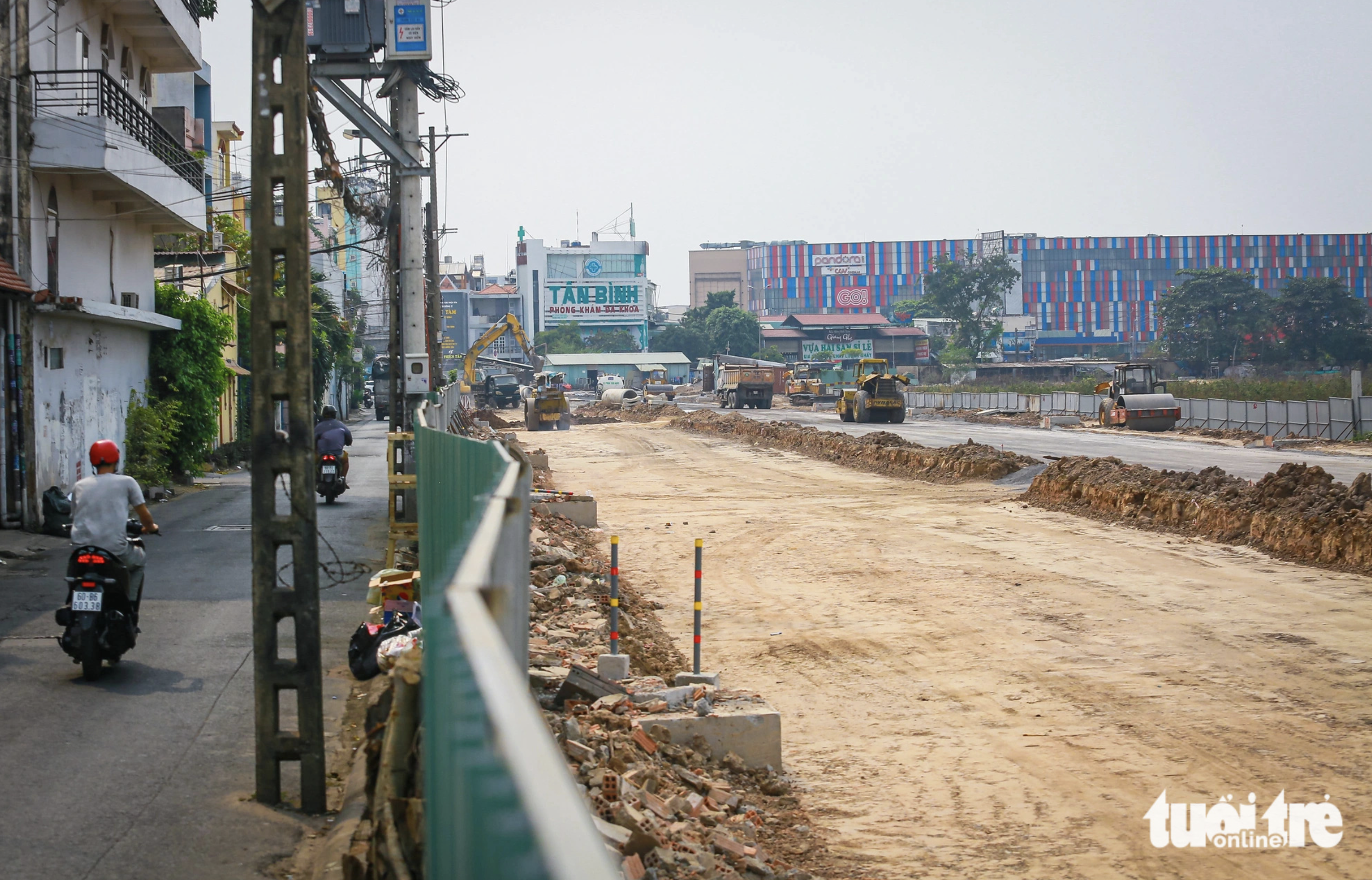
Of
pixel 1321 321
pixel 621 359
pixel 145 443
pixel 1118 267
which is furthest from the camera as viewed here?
pixel 1118 267

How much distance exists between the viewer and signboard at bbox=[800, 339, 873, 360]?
143 m

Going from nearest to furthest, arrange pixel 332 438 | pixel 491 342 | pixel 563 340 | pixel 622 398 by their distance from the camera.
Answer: pixel 332 438
pixel 491 342
pixel 622 398
pixel 563 340

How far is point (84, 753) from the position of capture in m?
7.76

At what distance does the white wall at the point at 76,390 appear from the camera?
2120 centimetres

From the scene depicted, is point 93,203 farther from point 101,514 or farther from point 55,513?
point 101,514

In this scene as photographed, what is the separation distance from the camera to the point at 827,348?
147250 mm

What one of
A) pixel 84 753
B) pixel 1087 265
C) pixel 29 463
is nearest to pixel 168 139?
pixel 29 463

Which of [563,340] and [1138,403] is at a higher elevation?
[563,340]

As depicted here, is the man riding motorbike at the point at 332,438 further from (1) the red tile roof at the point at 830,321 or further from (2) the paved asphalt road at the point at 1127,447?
(1) the red tile roof at the point at 830,321

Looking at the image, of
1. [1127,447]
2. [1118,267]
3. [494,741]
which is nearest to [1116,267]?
[1118,267]

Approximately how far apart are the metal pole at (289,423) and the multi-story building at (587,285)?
6443 inches

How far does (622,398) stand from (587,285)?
96.2m

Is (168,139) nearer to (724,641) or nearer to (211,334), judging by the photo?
(211,334)

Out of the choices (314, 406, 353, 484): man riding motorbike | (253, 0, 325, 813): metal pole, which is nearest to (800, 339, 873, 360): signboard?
(314, 406, 353, 484): man riding motorbike
